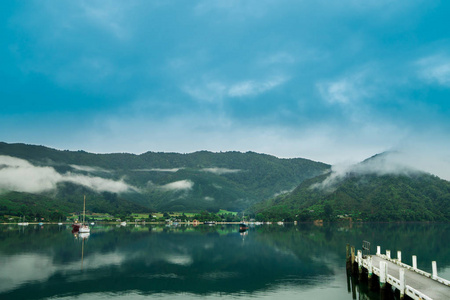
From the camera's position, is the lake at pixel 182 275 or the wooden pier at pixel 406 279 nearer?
the wooden pier at pixel 406 279

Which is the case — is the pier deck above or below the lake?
above

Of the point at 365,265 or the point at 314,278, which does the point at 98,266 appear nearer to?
the point at 314,278

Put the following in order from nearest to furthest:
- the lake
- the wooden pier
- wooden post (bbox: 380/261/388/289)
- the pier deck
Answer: the pier deck < the wooden pier < wooden post (bbox: 380/261/388/289) < the lake

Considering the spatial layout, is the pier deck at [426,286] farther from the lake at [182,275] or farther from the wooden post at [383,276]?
the lake at [182,275]

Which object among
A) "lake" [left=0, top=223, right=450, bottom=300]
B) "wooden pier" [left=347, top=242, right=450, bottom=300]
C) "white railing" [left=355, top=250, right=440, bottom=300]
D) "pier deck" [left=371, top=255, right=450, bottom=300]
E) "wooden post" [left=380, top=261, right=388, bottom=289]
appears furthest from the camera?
"lake" [left=0, top=223, right=450, bottom=300]

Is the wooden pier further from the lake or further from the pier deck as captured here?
the lake

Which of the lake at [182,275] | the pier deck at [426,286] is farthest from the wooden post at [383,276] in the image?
the lake at [182,275]

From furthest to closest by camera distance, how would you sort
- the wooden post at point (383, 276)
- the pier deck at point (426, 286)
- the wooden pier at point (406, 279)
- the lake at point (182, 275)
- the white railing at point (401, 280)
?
the lake at point (182, 275)
the wooden post at point (383, 276)
the wooden pier at point (406, 279)
the pier deck at point (426, 286)
the white railing at point (401, 280)

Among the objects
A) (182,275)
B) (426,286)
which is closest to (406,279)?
(426,286)

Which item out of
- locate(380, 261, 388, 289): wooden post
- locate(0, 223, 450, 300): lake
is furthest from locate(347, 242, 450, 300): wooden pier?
locate(0, 223, 450, 300): lake

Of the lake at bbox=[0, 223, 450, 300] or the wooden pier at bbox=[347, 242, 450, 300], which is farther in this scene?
the lake at bbox=[0, 223, 450, 300]

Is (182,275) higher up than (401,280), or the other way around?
(401,280)

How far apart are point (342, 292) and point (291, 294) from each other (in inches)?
216

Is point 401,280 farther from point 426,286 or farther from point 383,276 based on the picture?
point 383,276
